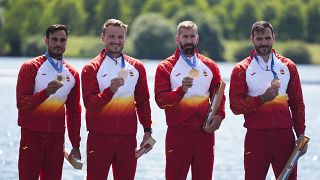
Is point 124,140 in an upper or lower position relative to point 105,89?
lower

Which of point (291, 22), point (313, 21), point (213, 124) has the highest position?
point (313, 21)

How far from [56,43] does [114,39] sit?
66 cm

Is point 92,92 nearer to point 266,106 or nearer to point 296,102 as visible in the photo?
point 266,106

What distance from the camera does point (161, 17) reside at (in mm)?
111438

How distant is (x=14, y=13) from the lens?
4601 inches

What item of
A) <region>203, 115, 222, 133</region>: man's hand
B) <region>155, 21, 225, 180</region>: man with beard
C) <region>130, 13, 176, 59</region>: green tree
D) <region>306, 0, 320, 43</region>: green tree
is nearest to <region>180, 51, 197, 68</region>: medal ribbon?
<region>155, 21, 225, 180</region>: man with beard

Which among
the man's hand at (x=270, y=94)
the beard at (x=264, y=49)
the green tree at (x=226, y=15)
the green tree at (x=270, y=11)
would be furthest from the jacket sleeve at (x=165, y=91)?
the green tree at (x=270, y=11)

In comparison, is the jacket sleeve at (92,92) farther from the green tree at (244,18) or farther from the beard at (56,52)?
the green tree at (244,18)

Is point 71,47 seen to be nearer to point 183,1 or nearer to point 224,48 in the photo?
point 224,48

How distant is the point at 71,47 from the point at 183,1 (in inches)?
1479

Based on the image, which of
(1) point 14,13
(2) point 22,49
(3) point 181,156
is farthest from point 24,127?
(1) point 14,13

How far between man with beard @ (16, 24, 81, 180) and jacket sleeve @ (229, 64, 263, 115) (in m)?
1.78

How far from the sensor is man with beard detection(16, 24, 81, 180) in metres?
9.07

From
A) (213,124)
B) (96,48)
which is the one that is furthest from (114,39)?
(96,48)
